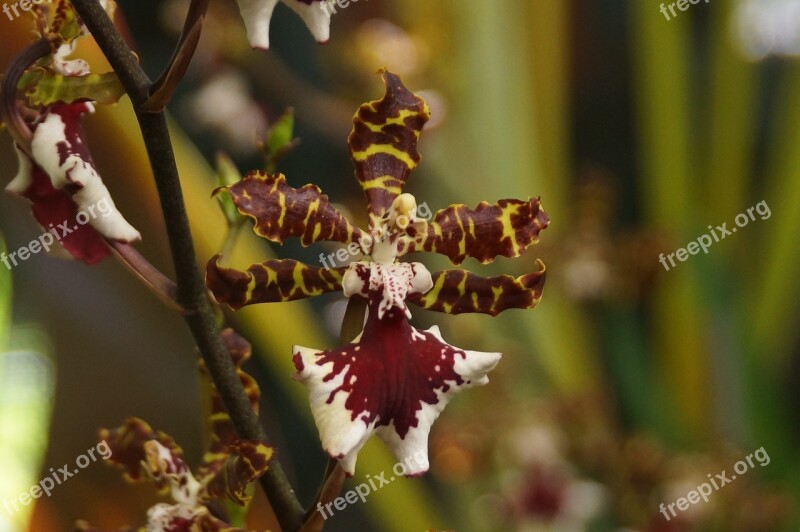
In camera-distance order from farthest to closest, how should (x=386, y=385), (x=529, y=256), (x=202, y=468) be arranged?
(x=529, y=256) < (x=202, y=468) < (x=386, y=385)

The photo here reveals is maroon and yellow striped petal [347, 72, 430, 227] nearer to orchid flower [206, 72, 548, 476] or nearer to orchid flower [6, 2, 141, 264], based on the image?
orchid flower [206, 72, 548, 476]

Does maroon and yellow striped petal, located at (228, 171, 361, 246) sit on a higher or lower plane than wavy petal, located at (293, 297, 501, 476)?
higher

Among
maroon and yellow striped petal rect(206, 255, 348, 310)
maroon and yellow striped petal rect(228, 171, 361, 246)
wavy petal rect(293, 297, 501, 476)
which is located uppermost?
maroon and yellow striped petal rect(228, 171, 361, 246)

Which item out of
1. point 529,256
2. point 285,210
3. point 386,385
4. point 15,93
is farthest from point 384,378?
point 529,256

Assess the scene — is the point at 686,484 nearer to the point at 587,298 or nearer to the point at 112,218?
the point at 587,298

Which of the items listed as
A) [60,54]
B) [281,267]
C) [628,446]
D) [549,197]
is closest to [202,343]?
[281,267]

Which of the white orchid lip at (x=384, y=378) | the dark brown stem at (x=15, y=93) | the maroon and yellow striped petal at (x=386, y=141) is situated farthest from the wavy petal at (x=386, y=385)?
the dark brown stem at (x=15, y=93)

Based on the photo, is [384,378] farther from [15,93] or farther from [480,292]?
[15,93]

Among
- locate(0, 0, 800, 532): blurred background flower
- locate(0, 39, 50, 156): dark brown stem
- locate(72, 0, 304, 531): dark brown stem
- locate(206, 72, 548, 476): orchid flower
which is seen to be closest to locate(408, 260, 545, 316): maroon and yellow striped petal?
locate(206, 72, 548, 476): orchid flower
